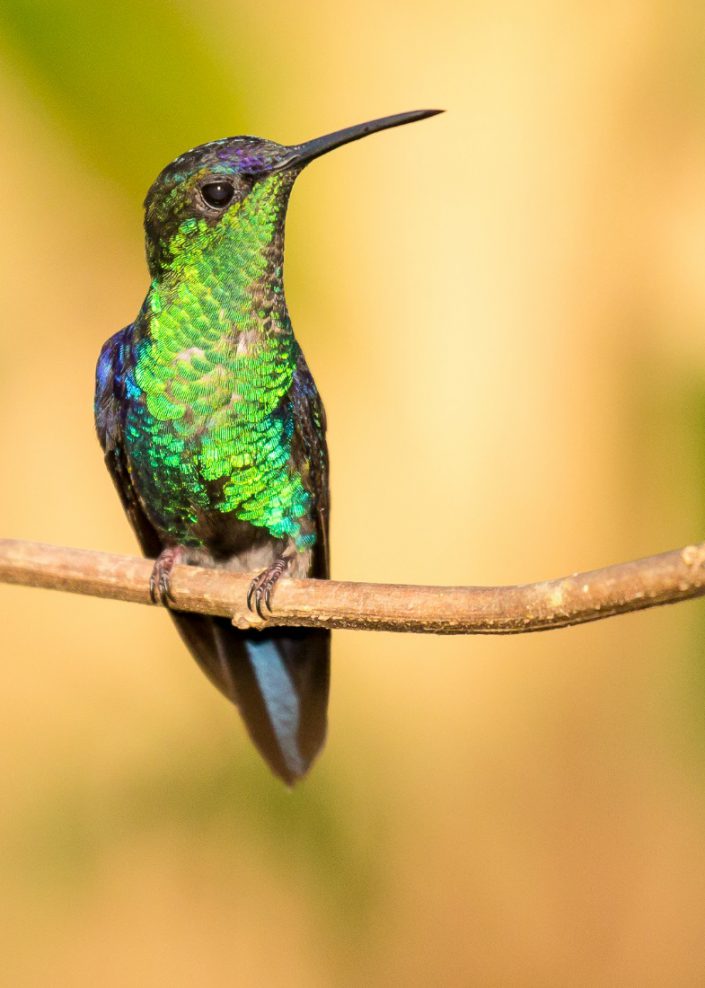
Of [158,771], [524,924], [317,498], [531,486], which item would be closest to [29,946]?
[158,771]

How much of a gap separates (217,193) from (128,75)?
0.88 metres

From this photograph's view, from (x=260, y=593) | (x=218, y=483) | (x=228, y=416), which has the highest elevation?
(x=228, y=416)

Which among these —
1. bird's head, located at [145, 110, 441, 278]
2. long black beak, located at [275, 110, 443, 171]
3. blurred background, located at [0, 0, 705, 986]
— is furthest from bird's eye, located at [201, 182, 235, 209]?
blurred background, located at [0, 0, 705, 986]

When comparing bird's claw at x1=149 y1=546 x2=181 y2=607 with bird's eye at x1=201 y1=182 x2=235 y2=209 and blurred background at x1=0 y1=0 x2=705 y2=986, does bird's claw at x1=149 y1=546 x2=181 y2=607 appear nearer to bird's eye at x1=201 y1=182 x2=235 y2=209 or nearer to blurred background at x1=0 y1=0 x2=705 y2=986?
bird's eye at x1=201 y1=182 x2=235 y2=209

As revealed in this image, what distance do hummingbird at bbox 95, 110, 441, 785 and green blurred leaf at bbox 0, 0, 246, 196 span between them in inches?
25.5

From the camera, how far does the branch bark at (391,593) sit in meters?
1.41

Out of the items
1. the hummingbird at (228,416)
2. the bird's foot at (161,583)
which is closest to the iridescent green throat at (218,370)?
the hummingbird at (228,416)

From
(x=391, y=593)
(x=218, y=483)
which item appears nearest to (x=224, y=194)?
(x=218, y=483)

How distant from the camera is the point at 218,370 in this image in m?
2.26

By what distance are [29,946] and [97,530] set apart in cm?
117

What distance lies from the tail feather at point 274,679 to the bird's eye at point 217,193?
0.95m

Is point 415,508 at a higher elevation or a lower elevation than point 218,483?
lower

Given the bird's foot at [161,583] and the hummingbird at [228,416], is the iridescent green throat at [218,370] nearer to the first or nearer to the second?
the hummingbird at [228,416]

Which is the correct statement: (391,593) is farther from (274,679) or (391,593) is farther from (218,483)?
(274,679)
